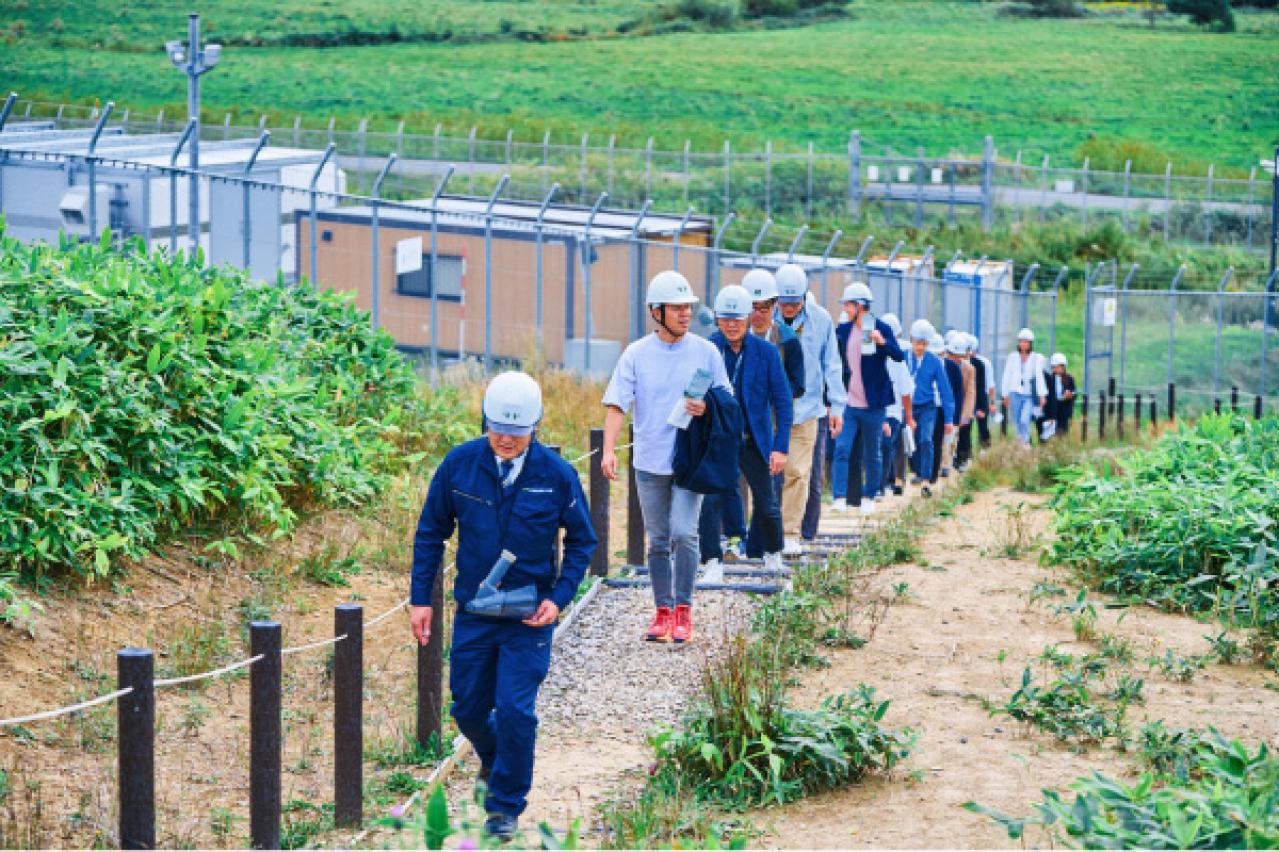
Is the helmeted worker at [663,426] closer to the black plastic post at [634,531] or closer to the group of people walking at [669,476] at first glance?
the group of people walking at [669,476]

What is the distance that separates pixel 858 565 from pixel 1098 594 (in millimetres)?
1614

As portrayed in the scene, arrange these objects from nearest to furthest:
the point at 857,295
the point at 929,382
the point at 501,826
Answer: the point at 501,826 → the point at 857,295 → the point at 929,382

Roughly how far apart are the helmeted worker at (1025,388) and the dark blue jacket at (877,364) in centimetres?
925

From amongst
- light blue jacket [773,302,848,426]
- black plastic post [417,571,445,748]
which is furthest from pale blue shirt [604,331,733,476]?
light blue jacket [773,302,848,426]

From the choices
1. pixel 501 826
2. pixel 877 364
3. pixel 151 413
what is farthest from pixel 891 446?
pixel 501 826

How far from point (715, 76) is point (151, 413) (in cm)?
7367

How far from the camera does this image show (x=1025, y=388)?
2311 centimetres

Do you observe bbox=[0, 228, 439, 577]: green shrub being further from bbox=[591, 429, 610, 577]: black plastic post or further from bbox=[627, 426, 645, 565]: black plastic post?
bbox=[627, 426, 645, 565]: black plastic post

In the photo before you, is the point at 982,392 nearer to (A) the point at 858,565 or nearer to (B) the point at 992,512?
(B) the point at 992,512

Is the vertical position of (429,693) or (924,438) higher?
(429,693)

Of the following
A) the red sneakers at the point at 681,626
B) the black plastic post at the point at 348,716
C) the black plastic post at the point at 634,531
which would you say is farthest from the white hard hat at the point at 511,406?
the black plastic post at the point at 634,531

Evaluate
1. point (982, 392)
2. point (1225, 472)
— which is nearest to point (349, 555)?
point (1225, 472)

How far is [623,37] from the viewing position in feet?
309

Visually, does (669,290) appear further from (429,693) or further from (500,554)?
(500,554)
